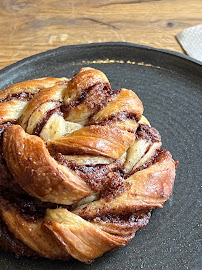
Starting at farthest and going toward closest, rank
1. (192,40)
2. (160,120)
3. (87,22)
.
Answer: (87,22), (192,40), (160,120)

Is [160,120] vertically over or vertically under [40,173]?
under

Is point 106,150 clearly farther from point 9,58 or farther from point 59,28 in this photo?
point 59,28

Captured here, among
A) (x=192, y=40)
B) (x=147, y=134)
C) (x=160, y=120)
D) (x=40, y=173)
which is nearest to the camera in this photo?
(x=40, y=173)

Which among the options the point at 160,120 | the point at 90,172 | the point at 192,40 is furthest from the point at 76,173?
the point at 192,40

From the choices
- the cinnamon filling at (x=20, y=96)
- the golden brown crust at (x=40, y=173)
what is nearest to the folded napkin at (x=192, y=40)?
A: the cinnamon filling at (x=20, y=96)

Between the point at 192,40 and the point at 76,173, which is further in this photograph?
the point at 192,40

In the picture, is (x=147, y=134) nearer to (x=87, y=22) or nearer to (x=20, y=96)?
(x=20, y=96)
